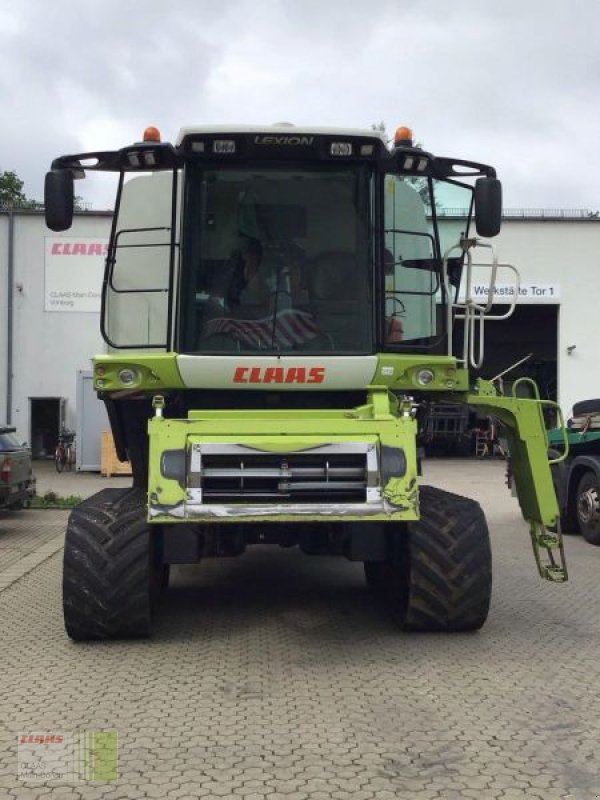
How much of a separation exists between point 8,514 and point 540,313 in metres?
19.8

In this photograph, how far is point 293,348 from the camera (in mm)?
6227

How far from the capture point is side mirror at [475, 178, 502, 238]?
248 inches

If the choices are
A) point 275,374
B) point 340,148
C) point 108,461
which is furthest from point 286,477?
point 108,461

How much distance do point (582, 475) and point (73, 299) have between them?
16.6 metres

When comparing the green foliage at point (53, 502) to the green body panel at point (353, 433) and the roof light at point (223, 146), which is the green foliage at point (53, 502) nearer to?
the green body panel at point (353, 433)

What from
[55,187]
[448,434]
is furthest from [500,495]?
[55,187]

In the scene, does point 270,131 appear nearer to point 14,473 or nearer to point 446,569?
point 446,569

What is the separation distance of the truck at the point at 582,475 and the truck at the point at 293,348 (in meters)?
5.04

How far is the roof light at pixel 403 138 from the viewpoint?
6391 millimetres

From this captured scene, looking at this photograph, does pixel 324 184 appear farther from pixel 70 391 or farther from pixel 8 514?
pixel 70 391

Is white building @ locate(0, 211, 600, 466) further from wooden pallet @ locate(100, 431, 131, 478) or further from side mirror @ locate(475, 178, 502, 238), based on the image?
→ side mirror @ locate(475, 178, 502, 238)

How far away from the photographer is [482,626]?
20.6ft

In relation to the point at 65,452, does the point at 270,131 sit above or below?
above

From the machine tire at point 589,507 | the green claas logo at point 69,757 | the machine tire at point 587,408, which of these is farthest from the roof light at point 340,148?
the machine tire at point 587,408
